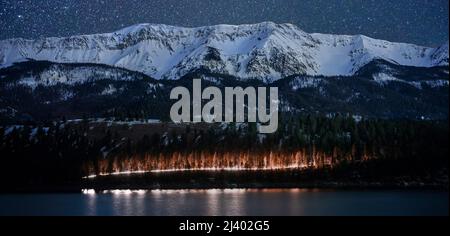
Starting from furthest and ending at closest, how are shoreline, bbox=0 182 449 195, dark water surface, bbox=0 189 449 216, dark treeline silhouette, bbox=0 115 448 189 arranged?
1. dark treeline silhouette, bbox=0 115 448 189
2. shoreline, bbox=0 182 449 195
3. dark water surface, bbox=0 189 449 216

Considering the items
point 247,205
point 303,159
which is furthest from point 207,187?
point 247,205

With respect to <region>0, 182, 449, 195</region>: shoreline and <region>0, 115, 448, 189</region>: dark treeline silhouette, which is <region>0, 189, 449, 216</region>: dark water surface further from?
<region>0, 115, 448, 189</region>: dark treeline silhouette

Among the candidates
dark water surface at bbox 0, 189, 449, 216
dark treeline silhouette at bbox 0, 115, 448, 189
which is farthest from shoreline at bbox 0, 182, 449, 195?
dark water surface at bbox 0, 189, 449, 216

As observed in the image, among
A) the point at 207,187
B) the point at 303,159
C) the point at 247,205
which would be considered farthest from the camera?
the point at 303,159

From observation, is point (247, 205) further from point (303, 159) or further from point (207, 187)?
point (303, 159)

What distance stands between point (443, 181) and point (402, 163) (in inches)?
544

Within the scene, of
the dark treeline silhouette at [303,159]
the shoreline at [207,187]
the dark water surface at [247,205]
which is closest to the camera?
the dark water surface at [247,205]

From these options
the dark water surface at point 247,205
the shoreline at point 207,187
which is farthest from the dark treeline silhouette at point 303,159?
the dark water surface at point 247,205

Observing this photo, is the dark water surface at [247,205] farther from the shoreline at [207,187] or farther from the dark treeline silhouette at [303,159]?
the dark treeline silhouette at [303,159]

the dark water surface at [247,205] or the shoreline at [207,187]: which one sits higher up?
the dark water surface at [247,205]

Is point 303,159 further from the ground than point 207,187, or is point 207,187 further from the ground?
point 303,159

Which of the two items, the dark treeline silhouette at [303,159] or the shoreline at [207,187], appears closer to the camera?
the shoreline at [207,187]

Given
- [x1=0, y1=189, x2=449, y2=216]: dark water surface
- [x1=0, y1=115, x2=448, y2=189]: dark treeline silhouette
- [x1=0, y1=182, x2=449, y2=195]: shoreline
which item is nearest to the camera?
[x1=0, y1=189, x2=449, y2=216]: dark water surface
